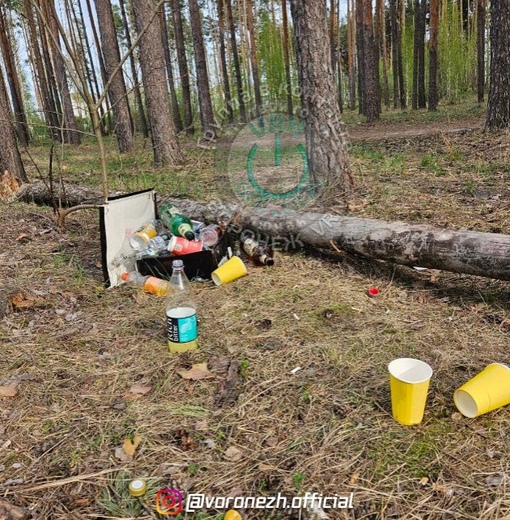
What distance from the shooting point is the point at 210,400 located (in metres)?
1.70

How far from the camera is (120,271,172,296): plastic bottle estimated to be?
8.87ft

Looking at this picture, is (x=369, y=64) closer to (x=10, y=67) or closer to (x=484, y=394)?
(x=10, y=67)

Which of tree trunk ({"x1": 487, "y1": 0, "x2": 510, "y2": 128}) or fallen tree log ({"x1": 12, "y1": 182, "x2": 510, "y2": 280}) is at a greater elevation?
tree trunk ({"x1": 487, "y1": 0, "x2": 510, "y2": 128})

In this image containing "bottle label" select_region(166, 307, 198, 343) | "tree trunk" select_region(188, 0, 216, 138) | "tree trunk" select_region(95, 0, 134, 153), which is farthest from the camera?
"tree trunk" select_region(188, 0, 216, 138)

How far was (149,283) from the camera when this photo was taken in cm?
274

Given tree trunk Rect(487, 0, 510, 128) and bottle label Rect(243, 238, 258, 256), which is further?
tree trunk Rect(487, 0, 510, 128)

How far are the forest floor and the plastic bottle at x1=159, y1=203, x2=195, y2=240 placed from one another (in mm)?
435

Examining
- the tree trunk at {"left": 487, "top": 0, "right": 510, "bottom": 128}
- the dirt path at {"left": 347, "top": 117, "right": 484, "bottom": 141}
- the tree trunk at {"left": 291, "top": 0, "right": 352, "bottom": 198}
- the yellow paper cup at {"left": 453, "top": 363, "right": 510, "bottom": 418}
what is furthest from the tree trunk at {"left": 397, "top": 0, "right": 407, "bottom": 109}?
the yellow paper cup at {"left": 453, "top": 363, "right": 510, "bottom": 418}

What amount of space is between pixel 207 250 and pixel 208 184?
2.76m

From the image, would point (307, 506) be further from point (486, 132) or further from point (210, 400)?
point (486, 132)

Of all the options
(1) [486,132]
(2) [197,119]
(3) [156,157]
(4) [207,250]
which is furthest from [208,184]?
(2) [197,119]

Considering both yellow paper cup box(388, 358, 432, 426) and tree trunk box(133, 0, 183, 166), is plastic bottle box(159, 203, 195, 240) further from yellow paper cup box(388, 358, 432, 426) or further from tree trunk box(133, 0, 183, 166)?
tree trunk box(133, 0, 183, 166)

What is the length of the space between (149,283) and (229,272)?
0.53m

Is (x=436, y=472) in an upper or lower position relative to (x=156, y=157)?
lower
